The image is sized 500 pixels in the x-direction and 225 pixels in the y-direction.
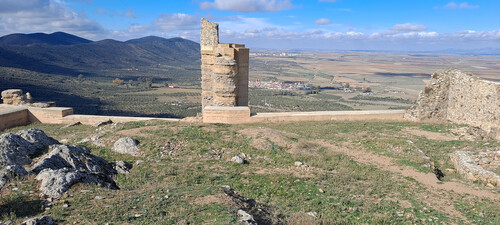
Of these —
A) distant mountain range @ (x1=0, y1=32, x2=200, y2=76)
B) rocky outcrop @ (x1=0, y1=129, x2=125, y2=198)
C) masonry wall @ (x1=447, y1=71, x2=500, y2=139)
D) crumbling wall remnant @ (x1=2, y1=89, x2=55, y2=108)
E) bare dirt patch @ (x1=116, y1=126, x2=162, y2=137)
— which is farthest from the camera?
distant mountain range @ (x1=0, y1=32, x2=200, y2=76)

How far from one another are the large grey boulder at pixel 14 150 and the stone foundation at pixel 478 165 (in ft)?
37.7

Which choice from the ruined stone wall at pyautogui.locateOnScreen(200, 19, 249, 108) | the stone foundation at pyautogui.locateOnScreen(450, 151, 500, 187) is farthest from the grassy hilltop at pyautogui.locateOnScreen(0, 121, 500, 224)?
the ruined stone wall at pyautogui.locateOnScreen(200, 19, 249, 108)

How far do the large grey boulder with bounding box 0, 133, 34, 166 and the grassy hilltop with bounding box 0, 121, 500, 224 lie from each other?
183cm

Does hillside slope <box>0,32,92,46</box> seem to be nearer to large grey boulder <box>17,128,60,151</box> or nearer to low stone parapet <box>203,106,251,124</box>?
low stone parapet <box>203,106,251,124</box>

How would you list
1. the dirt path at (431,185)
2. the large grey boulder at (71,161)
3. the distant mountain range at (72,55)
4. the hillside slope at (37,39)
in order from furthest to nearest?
the hillside slope at (37,39), the distant mountain range at (72,55), the large grey boulder at (71,161), the dirt path at (431,185)

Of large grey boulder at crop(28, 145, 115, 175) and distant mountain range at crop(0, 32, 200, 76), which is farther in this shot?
distant mountain range at crop(0, 32, 200, 76)

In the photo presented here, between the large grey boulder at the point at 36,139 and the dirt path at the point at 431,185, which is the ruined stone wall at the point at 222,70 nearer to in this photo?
the dirt path at the point at 431,185

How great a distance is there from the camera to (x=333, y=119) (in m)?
14.0

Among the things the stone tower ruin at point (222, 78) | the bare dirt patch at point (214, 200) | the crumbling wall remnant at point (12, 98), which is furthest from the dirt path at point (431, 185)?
the crumbling wall remnant at point (12, 98)

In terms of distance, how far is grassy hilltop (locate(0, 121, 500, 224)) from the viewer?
4867 millimetres

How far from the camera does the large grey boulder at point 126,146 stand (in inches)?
359

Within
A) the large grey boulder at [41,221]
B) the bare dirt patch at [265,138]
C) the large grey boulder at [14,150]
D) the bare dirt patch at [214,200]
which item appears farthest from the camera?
the bare dirt patch at [265,138]

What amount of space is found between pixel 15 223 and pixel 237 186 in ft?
13.3

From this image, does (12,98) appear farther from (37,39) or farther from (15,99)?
(37,39)
